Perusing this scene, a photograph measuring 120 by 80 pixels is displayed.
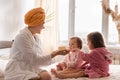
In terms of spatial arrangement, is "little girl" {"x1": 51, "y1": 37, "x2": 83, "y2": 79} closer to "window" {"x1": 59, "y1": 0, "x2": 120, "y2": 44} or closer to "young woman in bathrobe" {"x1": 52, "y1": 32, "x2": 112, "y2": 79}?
"young woman in bathrobe" {"x1": 52, "y1": 32, "x2": 112, "y2": 79}

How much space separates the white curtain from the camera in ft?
12.4

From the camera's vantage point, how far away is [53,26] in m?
3.78

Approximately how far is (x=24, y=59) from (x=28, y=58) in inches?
1.7

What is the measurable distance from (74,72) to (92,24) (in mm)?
1715

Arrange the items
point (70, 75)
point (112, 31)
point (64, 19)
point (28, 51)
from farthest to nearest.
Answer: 1. point (64, 19)
2. point (112, 31)
3. point (70, 75)
4. point (28, 51)

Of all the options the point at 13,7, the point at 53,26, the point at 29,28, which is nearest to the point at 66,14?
the point at 53,26

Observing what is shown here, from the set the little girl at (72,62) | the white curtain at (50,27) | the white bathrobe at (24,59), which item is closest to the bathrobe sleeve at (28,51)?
the white bathrobe at (24,59)

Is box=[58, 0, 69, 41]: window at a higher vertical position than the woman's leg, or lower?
higher

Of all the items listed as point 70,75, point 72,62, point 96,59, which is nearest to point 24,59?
point 70,75

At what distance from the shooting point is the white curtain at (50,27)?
378cm

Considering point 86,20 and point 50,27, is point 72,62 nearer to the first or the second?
point 50,27

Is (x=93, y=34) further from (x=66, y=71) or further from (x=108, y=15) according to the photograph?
(x=108, y=15)

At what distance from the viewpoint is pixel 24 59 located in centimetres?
222

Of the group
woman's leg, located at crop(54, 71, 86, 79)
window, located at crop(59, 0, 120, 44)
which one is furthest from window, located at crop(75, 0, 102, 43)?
woman's leg, located at crop(54, 71, 86, 79)
